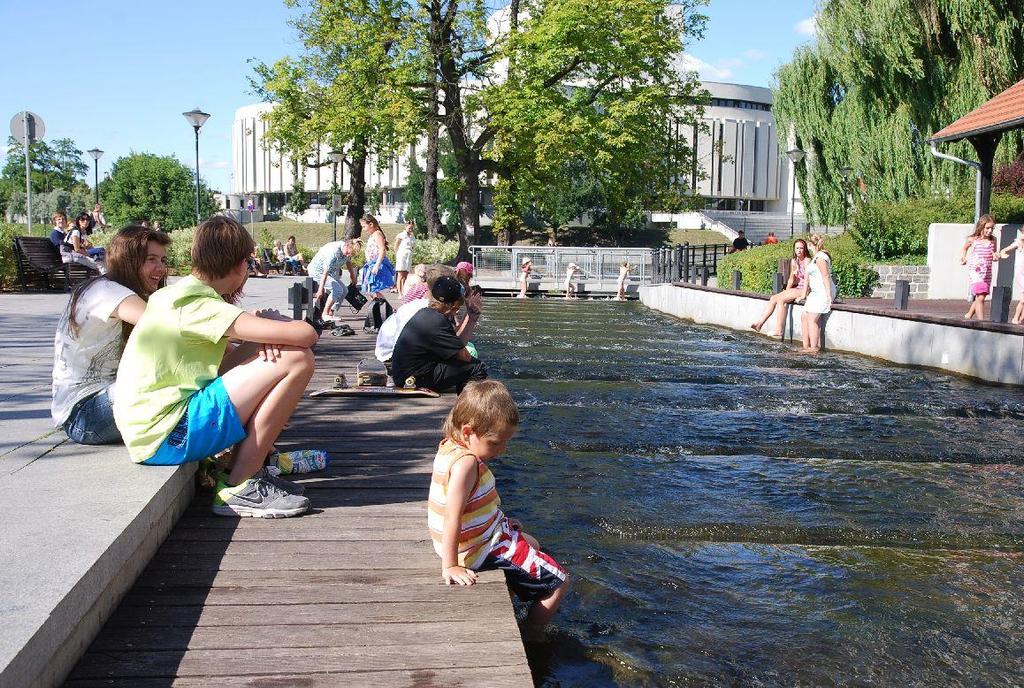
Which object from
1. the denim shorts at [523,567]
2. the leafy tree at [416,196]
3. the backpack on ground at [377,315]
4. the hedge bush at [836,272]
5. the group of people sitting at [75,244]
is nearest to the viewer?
the denim shorts at [523,567]

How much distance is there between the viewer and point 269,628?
3.36m

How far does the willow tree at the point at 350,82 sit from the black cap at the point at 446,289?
28.1 m

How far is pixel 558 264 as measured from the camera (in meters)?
37.8

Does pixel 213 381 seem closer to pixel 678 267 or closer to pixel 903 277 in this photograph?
pixel 903 277

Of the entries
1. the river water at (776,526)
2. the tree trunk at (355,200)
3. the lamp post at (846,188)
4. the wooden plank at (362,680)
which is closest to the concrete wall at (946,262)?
the lamp post at (846,188)

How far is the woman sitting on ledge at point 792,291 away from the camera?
1683 cm

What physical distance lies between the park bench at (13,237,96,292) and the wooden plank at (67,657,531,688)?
18.3 meters

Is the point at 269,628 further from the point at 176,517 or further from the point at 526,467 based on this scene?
the point at 526,467

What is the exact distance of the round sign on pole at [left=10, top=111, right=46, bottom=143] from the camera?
68.2 ft

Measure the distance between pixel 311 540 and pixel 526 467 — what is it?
11.0ft

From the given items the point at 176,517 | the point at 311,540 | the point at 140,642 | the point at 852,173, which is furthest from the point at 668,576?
the point at 852,173

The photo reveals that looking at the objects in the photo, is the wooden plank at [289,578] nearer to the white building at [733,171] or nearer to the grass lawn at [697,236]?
the grass lawn at [697,236]

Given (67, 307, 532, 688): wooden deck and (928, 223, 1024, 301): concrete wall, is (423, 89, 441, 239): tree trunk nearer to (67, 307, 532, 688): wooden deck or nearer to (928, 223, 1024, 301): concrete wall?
(928, 223, 1024, 301): concrete wall

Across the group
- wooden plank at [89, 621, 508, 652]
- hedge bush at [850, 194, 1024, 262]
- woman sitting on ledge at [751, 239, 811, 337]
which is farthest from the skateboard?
hedge bush at [850, 194, 1024, 262]
